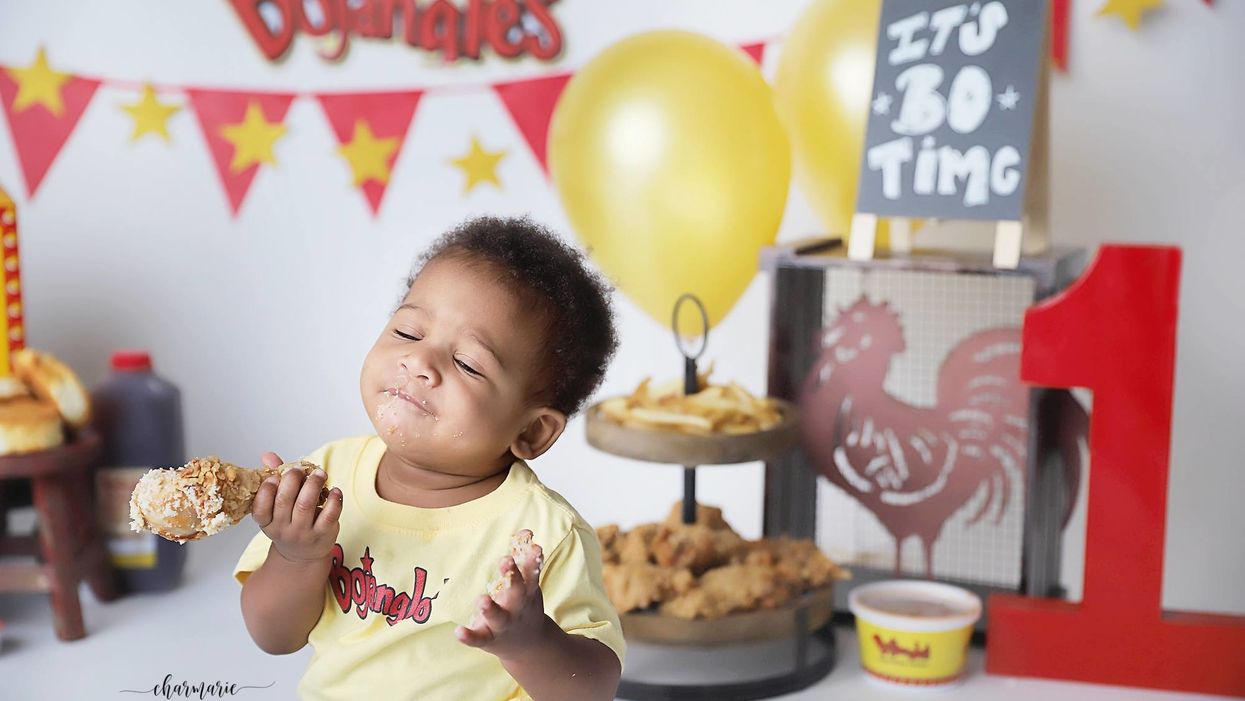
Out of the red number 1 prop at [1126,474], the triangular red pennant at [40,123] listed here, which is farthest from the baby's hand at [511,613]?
the triangular red pennant at [40,123]

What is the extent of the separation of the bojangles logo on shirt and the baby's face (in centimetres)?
8

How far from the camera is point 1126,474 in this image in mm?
1573

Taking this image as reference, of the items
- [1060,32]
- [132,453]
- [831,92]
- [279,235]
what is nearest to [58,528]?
[132,453]

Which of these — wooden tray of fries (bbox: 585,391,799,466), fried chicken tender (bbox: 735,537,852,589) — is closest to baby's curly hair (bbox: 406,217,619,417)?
wooden tray of fries (bbox: 585,391,799,466)

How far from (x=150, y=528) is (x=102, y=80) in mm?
1572

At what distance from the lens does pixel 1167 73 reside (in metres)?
1.91

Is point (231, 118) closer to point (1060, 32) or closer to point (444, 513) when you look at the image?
point (1060, 32)

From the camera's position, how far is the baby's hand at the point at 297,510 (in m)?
0.86

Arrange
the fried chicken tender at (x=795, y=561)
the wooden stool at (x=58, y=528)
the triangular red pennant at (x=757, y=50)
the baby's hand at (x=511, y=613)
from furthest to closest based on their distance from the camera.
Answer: the triangular red pennant at (x=757, y=50)
the wooden stool at (x=58, y=528)
the fried chicken tender at (x=795, y=561)
the baby's hand at (x=511, y=613)

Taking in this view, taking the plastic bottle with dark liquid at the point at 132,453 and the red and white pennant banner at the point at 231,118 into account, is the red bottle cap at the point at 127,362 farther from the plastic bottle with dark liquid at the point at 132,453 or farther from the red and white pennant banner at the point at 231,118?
the red and white pennant banner at the point at 231,118

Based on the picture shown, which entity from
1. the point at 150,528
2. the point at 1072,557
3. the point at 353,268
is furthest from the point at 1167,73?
the point at 150,528

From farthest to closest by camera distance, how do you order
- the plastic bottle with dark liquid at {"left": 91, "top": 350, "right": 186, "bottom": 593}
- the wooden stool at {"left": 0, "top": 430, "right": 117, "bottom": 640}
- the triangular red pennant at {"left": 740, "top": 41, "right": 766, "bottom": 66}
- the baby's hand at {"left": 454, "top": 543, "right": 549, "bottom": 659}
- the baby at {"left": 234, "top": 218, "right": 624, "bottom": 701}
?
the triangular red pennant at {"left": 740, "top": 41, "right": 766, "bottom": 66}, the plastic bottle with dark liquid at {"left": 91, "top": 350, "right": 186, "bottom": 593}, the wooden stool at {"left": 0, "top": 430, "right": 117, "bottom": 640}, the baby at {"left": 234, "top": 218, "right": 624, "bottom": 701}, the baby's hand at {"left": 454, "top": 543, "right": 549, "bottom": 659}

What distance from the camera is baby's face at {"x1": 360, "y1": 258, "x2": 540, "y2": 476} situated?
890 mm

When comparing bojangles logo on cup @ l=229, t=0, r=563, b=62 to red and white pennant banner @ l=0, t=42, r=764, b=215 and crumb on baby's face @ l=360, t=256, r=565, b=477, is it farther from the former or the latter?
crumb on baby's face @ l=360, t=256, r=565, b=477
